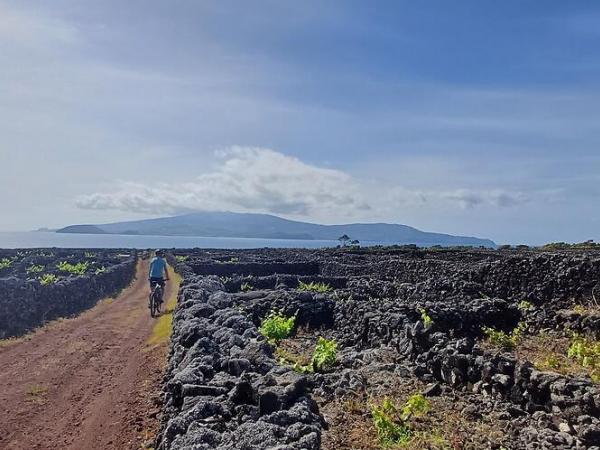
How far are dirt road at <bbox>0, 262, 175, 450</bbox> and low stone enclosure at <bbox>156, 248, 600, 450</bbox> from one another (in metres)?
1.09

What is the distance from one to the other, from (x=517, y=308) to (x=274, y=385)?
14.3 metres

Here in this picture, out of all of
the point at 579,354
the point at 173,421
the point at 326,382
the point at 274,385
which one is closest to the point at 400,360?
the point at 326,382

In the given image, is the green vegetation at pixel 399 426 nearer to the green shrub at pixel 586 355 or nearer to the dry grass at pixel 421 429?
the dry grass at pixel 421 429

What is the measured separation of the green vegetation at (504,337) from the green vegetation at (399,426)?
24.8 feet

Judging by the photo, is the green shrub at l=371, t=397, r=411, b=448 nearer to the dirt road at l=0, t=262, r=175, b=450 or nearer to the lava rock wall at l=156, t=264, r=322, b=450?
the lava rock wall at l=156, t=264, r=322, b=450

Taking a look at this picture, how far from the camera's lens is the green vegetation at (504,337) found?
16562 mm

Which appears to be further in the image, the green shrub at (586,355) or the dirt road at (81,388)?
the green shrub at (586,355)

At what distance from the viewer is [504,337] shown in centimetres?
1702

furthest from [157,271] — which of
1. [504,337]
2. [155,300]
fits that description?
[504,337]

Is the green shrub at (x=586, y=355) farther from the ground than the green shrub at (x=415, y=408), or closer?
farther from the ground

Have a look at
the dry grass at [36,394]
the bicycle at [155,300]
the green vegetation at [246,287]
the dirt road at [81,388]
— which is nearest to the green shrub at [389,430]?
the dirt road at [81,388]

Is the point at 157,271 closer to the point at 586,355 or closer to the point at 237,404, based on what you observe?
the point at 586,355

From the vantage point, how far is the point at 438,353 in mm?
12680

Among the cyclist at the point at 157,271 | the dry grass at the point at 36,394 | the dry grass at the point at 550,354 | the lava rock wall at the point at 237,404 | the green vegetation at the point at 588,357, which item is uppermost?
the cyclist at the point at 157,271
